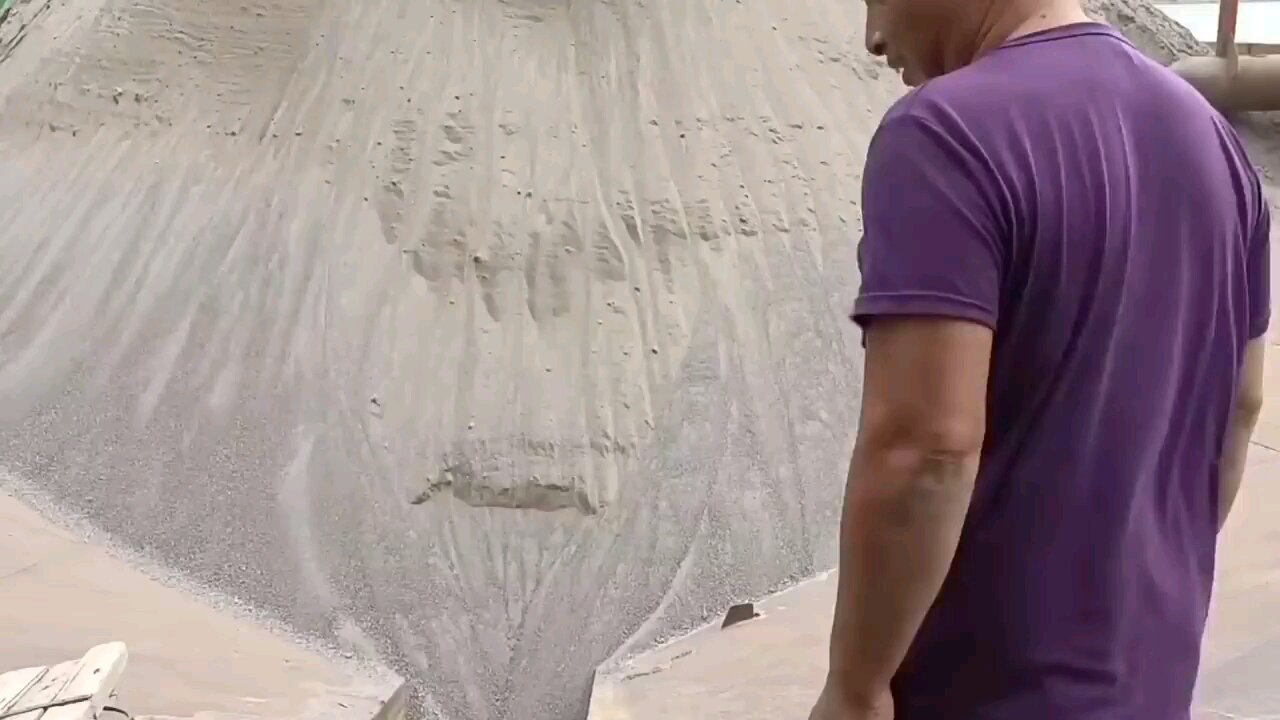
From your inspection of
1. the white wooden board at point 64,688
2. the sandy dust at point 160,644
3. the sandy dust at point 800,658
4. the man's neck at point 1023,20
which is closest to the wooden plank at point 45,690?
the white wooden board at point 64,688

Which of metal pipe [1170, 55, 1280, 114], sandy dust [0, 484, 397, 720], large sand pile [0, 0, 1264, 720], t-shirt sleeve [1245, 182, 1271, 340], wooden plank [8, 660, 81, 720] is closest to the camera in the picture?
t-shirt sleeve [1245, 182, 1271, 340]

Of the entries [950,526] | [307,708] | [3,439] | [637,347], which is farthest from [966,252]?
[3,439]

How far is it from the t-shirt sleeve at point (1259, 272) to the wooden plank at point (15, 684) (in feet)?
7.53

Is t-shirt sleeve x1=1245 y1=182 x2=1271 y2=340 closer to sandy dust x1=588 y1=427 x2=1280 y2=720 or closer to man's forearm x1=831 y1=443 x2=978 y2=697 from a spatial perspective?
man's forearm x1=831 y1=443 x2=978 y2=697

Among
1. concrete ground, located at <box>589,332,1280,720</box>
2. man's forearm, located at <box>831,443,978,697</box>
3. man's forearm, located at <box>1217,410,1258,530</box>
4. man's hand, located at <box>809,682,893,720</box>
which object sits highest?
man's forearm, located at <box>831,443,978,697</box>

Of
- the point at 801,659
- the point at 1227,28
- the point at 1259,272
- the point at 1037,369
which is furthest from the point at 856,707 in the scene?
the point at 1227,28

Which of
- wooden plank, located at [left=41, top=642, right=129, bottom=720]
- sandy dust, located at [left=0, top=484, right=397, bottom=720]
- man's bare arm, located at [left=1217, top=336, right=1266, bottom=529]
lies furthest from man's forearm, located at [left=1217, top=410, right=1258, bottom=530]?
sandy dust, located at [left=0, top=484, right=397, bottom=720]

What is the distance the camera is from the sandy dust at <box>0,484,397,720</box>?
3.30 meters

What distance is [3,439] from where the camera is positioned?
5141mm

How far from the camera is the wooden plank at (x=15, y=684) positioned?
2395 mm

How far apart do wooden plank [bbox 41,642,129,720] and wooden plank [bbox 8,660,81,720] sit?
0.01m

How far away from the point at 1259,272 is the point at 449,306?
4.75 meters

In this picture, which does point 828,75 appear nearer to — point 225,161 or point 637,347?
point 637,347

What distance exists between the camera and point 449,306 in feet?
18.8
